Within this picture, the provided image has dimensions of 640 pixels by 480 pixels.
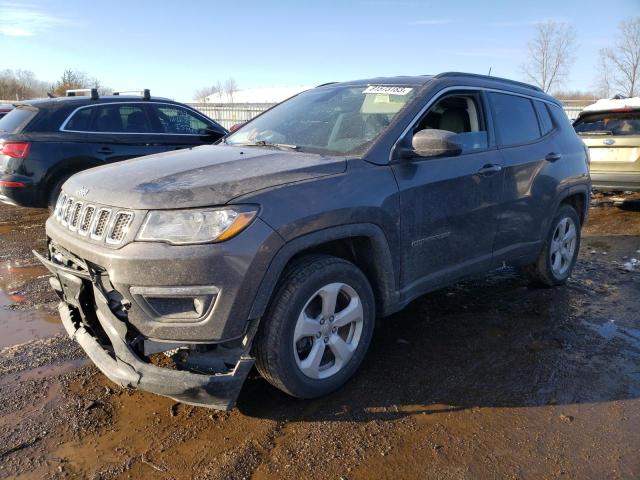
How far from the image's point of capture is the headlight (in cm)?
242

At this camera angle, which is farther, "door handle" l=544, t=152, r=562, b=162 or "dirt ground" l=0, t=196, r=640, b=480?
"door handle" l=544, t=152, r=562, b=162

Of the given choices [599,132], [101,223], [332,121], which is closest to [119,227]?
[101,223]

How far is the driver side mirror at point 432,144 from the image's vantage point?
3.13m

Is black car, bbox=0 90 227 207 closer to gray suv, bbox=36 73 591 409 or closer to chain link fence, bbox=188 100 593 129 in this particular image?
gray suv, bbox=36 73 591 409

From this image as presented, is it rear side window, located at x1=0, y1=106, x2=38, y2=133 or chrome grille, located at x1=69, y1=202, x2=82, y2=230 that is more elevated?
rear side window, located at x1=0, y1=106, x2=38, y2=133

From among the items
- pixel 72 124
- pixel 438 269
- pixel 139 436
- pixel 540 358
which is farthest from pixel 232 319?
pixel 72 124

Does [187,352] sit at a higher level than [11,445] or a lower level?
higher

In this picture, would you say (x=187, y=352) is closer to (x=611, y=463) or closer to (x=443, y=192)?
(x=443, y=192)

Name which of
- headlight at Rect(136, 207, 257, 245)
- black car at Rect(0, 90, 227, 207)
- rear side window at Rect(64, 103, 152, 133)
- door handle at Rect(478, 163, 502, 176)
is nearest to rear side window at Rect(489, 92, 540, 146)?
door handle at Rect(478, 163, 502, 176)

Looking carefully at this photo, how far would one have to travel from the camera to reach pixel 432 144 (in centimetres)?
315

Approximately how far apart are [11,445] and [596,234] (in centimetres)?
743

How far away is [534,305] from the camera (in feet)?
14.9

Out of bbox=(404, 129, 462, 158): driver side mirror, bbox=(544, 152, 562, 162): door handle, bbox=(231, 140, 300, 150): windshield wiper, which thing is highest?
bbox=(404, 129, 462, 158): driver side mirror

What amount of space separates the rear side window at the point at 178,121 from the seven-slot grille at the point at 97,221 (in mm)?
4919
